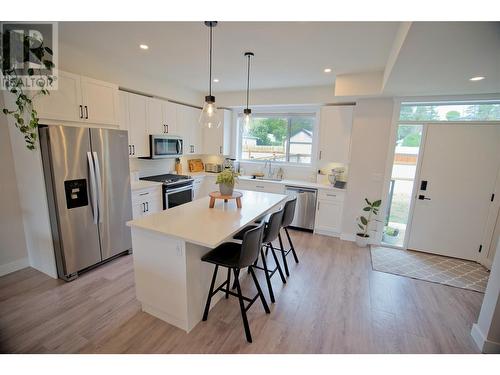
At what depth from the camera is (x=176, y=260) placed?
1.85m

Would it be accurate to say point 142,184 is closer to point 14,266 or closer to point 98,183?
point 98,183

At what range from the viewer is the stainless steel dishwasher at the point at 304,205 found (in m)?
4.26

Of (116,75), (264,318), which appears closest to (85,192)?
(116,75)

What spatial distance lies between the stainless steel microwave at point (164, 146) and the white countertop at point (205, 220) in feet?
5.56

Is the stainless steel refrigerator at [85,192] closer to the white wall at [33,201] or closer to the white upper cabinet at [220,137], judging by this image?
the white wall at [33,201]

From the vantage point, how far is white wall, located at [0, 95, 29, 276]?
2.59 m

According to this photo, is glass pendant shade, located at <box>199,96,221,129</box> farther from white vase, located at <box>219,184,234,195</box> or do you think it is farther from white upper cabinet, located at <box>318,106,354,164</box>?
white upper cabinet, located at <box>318,106,354,164</box>

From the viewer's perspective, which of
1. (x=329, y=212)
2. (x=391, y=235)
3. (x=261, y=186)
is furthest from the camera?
(x=261, y=186)

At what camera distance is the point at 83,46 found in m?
2.79

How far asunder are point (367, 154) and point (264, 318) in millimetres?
2989

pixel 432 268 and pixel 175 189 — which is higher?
pixel 175 189

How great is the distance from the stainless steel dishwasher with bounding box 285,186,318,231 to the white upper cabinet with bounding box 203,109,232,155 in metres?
1.76

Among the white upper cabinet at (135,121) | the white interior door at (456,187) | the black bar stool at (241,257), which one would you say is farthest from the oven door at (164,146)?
the white interior door at (456,187)

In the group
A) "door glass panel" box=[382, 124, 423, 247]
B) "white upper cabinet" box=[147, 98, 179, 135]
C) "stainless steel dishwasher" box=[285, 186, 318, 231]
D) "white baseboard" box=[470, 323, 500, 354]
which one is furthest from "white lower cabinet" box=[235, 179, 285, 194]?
"white baseboard" box=[470, 323, 500, 354]
